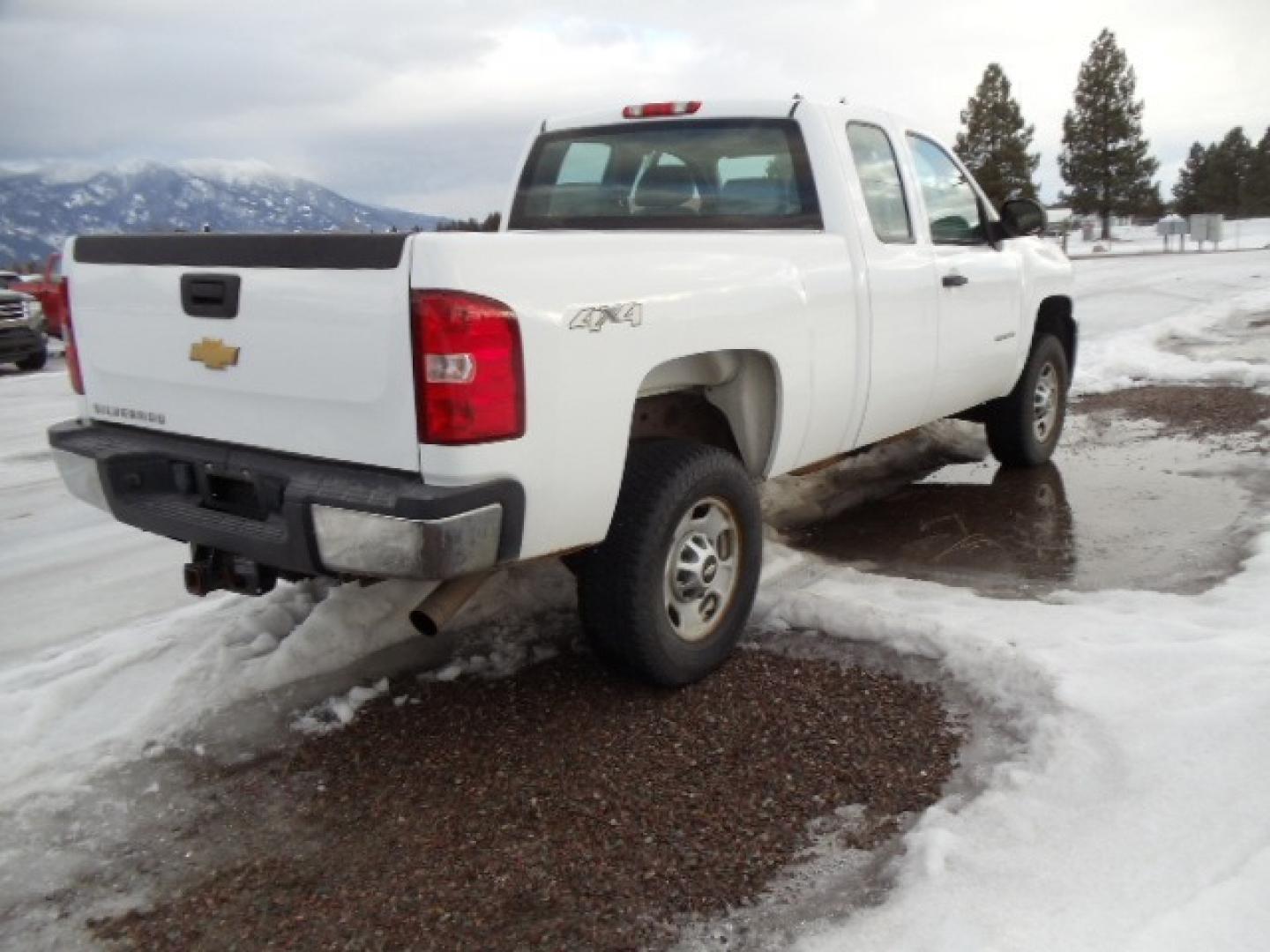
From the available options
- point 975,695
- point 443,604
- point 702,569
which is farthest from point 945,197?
point 443,604

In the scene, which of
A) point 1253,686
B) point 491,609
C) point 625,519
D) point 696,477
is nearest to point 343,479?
point 625,519

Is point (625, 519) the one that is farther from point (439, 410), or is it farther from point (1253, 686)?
point (1253, 686)

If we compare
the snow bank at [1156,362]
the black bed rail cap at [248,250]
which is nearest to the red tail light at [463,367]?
the black bed rail cap at [248,250]

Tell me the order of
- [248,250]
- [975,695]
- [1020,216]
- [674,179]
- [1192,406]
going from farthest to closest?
[1192,406], [1020,216], [674,179], [975,695], [248,250]

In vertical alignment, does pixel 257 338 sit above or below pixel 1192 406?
above

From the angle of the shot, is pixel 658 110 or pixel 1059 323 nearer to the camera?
pixel 658 110

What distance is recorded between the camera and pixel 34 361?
14391 mm

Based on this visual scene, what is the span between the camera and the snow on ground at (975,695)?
2293 mm

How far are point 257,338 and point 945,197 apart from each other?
3.52 metres

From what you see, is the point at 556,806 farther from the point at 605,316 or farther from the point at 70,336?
the point at 70,336

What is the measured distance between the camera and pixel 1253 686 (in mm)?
3066

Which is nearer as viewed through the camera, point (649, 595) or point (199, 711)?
point (649, 595)

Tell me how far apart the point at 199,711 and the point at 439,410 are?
62.2 inches

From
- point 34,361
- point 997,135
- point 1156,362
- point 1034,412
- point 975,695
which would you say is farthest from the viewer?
point 997,135
